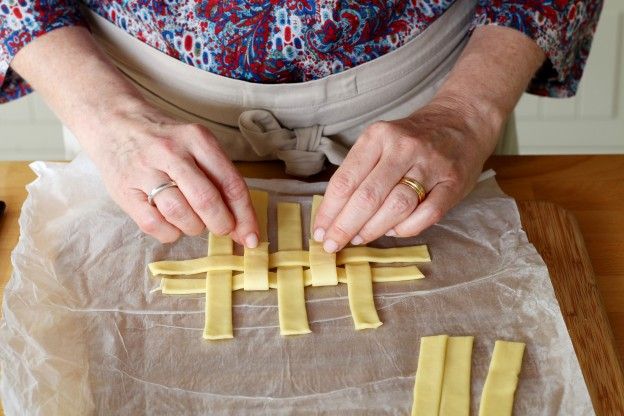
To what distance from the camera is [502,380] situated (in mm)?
928

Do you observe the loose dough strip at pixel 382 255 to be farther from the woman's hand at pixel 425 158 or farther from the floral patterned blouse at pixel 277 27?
the floral patterned blouse at pixel 277 27

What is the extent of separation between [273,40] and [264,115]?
119mm

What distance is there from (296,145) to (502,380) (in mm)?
482

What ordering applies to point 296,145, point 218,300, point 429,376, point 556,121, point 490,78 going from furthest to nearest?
1. point 556,121
2. point 296,145
3. point 490,78
4. point 218,300
5. point 429,376

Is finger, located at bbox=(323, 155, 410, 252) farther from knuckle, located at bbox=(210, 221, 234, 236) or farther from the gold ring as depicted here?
knuckle, located at bbox=(210, 221, 234, 236)

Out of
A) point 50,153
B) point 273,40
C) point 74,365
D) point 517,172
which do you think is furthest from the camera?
point 50,153

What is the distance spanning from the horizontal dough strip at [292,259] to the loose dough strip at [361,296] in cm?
1

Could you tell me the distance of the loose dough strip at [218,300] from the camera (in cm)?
99

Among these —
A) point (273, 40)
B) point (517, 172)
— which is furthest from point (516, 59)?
point (273, 40)

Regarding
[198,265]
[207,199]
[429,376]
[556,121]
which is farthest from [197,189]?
[556,121]

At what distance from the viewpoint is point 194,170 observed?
1.01 metres

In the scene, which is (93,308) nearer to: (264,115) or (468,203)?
(264,115)

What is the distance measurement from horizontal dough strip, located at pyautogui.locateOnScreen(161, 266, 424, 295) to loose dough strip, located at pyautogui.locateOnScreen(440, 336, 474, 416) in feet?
0.40

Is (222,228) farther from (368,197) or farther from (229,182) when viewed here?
(368,197)
